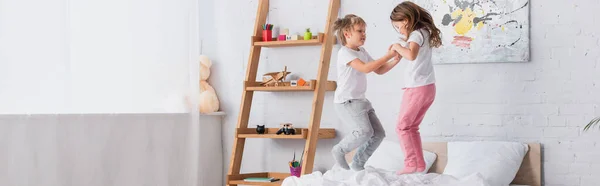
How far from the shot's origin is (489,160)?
400cm

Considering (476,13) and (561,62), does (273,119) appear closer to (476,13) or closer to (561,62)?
(476,13)

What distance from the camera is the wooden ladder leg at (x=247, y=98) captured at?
4.74 m

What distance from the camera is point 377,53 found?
14.9 feet

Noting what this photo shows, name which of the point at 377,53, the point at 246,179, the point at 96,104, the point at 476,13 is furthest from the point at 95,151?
the point at 476,13

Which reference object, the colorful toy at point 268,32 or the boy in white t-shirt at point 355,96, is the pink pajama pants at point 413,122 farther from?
the colorful toy at point 268,32

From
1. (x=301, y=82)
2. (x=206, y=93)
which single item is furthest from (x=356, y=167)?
(x=206, y=93)

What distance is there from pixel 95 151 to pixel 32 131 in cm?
48

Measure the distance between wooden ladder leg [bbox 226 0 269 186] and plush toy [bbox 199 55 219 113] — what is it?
0.26 metres

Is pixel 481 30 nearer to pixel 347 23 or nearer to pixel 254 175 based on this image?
pixel 347 23

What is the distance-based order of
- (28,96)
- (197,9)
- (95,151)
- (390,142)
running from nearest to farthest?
(28,96) < (95,151) < (390,142) < (197,9)

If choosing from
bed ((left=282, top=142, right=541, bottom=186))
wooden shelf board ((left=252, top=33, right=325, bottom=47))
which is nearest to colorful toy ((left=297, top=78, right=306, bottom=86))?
wooden shelf board ((left=252, top=33, right=325, bottom=47))

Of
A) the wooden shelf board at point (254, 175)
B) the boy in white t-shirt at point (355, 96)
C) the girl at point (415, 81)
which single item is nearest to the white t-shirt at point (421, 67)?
the girl at point (415, 81)

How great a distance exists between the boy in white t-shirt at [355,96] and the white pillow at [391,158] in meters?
0.35

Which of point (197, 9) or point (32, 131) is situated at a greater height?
point (197, 9)
